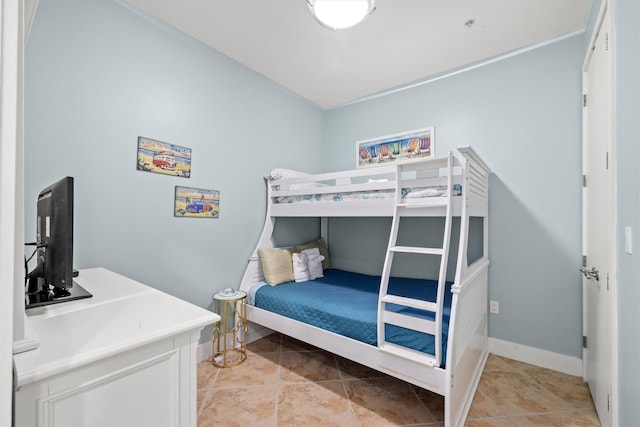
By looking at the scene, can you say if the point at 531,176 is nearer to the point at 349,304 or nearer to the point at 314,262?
the point at 349,304

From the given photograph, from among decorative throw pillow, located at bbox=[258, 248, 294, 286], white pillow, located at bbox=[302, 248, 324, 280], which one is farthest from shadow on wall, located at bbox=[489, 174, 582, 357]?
decorative throw pillow, located at bbox=[258, 248, 294, 286]

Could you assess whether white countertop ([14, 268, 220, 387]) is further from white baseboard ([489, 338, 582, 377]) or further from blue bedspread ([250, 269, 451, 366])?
white baseboard ([489, 338, 582, 377])

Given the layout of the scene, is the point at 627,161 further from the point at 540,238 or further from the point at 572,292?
the point at 572,292

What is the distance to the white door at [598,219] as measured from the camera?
58.6 inches

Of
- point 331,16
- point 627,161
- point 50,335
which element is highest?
point 331,16

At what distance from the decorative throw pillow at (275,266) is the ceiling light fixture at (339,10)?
1938 millimetres

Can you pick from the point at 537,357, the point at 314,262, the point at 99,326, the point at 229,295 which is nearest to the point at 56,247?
the point at 99,326

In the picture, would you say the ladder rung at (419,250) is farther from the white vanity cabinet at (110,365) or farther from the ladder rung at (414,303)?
the white vanity cabinet at (110,365)

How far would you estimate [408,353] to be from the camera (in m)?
1.59

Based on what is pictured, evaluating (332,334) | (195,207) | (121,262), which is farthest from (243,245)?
(332,334)

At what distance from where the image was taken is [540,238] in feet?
7.63

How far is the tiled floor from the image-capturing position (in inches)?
66.3

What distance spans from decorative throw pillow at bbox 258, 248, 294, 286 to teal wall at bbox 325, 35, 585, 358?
6.28 feet

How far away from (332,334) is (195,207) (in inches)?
59.1
